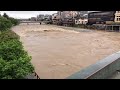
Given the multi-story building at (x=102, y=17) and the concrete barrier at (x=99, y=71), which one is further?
the multi-story building at (x=102, y=17)

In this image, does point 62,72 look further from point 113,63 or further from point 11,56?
point 113,63

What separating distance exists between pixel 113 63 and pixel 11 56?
2.77 meters

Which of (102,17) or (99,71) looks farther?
(102,17)

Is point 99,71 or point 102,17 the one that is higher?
point 99,71

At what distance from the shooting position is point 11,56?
20.9ft

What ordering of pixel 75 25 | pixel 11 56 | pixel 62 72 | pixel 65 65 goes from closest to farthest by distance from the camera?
pixel 11 56 < pixel 62 72 < pixel 65 65 < pixel 75 25

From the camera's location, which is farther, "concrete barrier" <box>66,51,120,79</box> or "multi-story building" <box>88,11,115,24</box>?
"multi-story building" <box>88,11,115,24</box>

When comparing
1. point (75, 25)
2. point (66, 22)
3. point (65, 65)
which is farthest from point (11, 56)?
point (66, 22)
